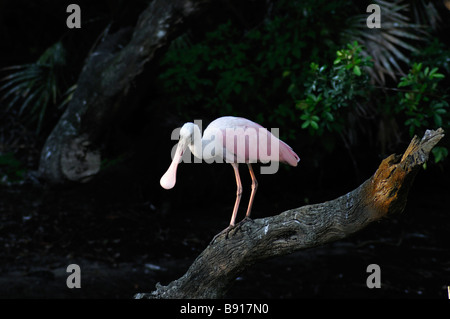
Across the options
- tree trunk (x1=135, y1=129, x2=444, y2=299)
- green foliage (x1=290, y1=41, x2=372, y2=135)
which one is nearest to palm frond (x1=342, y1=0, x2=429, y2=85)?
green foliage (x1=290, y1=41, x2=372, y2=135)

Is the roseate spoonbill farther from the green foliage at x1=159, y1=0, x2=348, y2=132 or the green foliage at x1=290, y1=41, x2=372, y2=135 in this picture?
the green foliage at x1=159, y1=0, x2=348, y2=132

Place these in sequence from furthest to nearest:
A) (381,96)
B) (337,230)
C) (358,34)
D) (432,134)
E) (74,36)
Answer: (74,36), (358,34), (381,96), (337,230), (432,134)

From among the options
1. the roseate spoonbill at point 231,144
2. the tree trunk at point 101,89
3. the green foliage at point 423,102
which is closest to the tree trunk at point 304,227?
the roseate spoonbill at point 231,144

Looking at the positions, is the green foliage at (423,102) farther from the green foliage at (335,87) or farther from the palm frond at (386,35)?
the palm frond at (386,35)

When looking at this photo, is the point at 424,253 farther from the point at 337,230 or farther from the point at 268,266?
the point at 337,230

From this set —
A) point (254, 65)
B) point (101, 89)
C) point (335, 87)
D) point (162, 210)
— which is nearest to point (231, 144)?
point (335, 87)

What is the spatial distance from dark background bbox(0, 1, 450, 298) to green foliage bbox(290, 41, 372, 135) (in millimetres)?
1433

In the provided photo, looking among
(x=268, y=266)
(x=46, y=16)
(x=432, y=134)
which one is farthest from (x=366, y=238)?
(x=46, y=16)

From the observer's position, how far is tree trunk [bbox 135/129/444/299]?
2.86 metres

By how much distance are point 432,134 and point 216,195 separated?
6.00m

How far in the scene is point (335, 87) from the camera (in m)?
5.57

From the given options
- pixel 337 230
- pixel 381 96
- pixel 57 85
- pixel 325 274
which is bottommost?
pixel 325 274

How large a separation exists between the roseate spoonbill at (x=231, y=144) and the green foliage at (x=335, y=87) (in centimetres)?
143

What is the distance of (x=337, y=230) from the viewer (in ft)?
10.8
